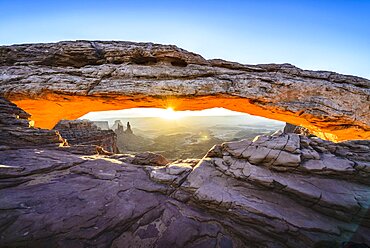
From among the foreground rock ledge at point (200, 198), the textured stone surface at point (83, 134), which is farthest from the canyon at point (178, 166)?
the textured stone surface at point (83, 134)

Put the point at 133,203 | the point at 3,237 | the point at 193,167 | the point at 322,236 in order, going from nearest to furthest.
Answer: the point at 3,237 < the point at 322,236 < the point at 133,203 < the point at 193,167

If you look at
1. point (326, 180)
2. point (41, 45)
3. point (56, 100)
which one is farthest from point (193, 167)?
point (41, 45)

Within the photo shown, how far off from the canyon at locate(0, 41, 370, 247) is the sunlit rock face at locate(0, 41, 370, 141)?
7cm

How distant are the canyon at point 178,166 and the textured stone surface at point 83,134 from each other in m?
16.6

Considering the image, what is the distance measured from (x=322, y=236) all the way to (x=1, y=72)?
19.8 metres

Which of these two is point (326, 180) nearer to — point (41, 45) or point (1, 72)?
point (41, 45)

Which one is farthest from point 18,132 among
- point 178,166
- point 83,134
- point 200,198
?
point 83,134

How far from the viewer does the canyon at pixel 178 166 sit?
231 inches

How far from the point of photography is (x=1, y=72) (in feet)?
37.0

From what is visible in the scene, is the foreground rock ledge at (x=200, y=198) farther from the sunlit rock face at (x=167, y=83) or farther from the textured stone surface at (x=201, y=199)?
the sunlit rock face at (x=167, y=83)

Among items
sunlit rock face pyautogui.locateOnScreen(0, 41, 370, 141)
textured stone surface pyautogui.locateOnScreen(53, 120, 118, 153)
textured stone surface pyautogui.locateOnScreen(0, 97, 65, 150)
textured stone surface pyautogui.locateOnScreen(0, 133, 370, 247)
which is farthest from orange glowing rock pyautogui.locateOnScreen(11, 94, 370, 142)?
textured stone surface pyautogui.locateOnScreen(53, 120, 118, 153)

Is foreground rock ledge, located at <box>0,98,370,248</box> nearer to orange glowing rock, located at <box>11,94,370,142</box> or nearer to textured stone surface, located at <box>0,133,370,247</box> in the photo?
textured stone surface, located at <box>0,133,370,247</box>

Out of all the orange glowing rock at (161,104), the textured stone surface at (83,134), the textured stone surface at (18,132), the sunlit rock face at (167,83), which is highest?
the sunlit rock face at (167,83)

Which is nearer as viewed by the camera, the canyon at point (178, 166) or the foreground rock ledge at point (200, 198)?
the foreground rock ledge at point (200, 198)
